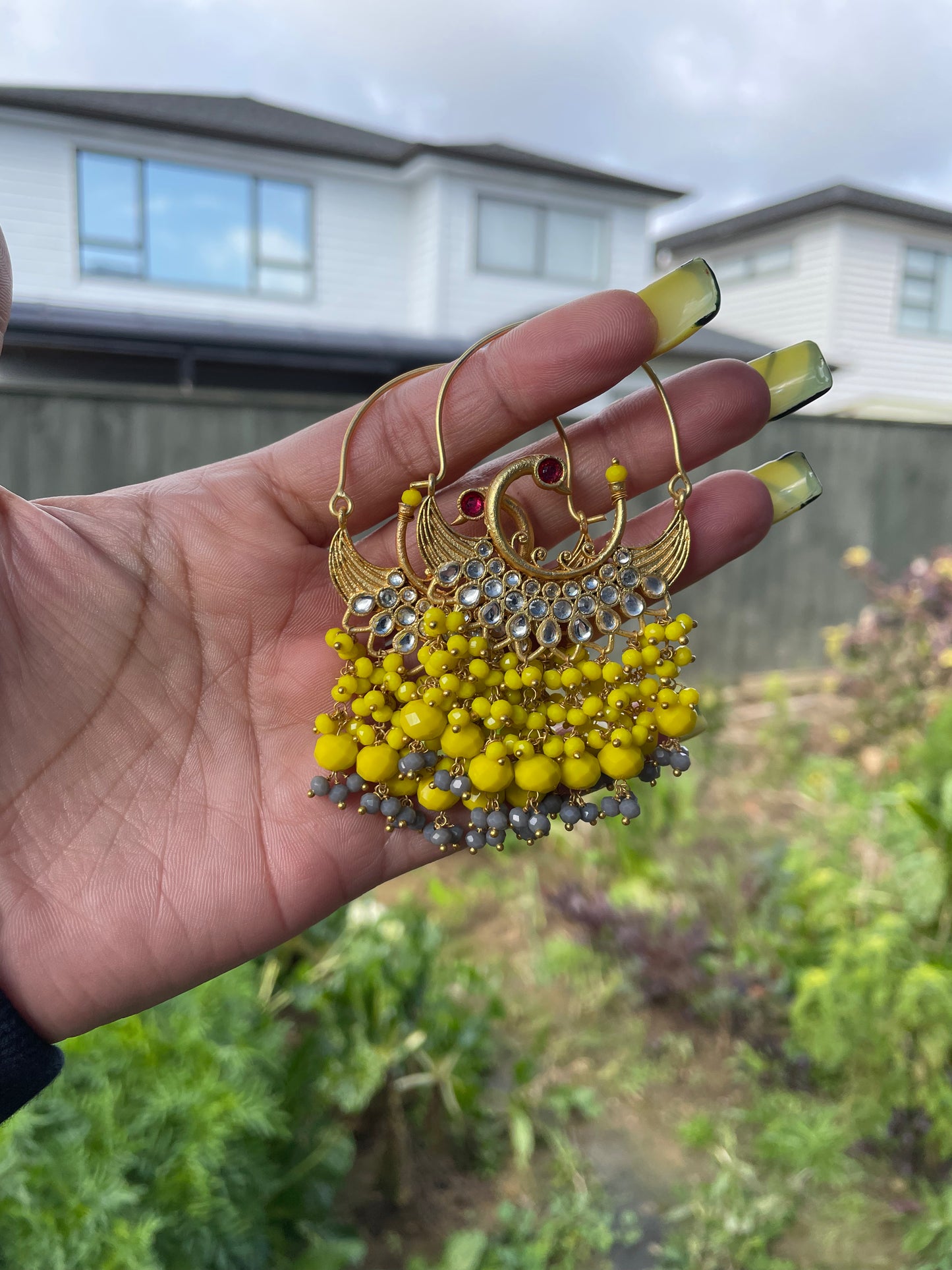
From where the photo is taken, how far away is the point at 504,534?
128cm

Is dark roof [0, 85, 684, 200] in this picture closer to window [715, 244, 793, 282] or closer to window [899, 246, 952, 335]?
window [715, 244, 793, 282]

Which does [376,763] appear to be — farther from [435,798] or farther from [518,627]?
[518,627]

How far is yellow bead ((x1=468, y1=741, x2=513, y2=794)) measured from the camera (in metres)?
1.14

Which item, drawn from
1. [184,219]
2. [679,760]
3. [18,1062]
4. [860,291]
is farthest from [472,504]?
[860,291]

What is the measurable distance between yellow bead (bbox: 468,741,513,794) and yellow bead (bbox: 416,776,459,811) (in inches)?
1.5

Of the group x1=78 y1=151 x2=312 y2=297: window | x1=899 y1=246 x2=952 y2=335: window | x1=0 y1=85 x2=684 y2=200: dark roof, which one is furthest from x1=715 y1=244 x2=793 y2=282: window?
x1=78 y1=151 x2=312 y2=297: window

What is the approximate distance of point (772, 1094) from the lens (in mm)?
2043

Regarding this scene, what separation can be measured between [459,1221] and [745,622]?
12.2 feet

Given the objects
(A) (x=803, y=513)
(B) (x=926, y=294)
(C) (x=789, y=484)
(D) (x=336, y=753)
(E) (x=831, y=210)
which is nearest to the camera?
(D) (x=336, y=753)

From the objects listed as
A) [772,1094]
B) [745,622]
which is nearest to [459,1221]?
[772,1094]

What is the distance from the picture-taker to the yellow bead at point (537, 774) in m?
1.15

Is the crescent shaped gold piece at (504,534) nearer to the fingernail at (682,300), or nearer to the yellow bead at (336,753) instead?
the fingernail at (682,300)

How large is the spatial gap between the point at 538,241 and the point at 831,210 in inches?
124

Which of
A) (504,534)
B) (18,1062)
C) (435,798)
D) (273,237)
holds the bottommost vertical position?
(18,1062)
